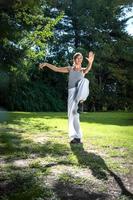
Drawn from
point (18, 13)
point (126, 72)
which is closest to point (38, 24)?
point (18, 13)


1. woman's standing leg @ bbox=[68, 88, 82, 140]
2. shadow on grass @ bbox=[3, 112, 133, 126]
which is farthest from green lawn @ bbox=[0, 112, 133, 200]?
shadow on grass @ bbox=[3, 112, 133, 126]

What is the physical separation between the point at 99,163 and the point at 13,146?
2350mm

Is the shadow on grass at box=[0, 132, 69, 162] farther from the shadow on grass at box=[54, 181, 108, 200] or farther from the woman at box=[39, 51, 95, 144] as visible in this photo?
the shadow on grass at box=[54, 181, 108, 200]

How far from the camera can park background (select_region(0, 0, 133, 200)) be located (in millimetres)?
6168

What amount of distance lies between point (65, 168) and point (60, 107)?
28983 mm

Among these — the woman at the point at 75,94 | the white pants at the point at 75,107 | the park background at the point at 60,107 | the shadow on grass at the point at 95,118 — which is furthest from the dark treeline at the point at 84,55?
the white pants at the point at 75,107

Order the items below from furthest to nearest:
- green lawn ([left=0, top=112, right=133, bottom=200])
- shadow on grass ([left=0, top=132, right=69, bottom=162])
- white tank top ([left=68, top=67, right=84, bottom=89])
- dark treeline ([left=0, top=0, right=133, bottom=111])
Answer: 1. dark treeline ([left=0, top=0, right=133, bottom=111])
2. white tank top ([left=68, top=67, right=84, bottom=89])
3. shadow on grass ([left=0, top=132, right=69, bottom=162])
4. green lawn ([left=0, top=112, right=133, bottom=200])

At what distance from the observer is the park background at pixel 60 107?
6.17 m

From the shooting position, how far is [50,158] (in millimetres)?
7832

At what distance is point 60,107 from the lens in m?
36.0

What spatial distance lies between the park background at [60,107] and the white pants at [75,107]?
0.94ft

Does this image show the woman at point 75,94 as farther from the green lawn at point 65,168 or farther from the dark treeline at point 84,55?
the dark treeline at point 84,55

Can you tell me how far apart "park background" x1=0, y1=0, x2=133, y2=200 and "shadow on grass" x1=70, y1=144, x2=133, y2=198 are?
0.01 meters

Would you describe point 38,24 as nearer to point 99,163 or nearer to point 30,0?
point 30,0
